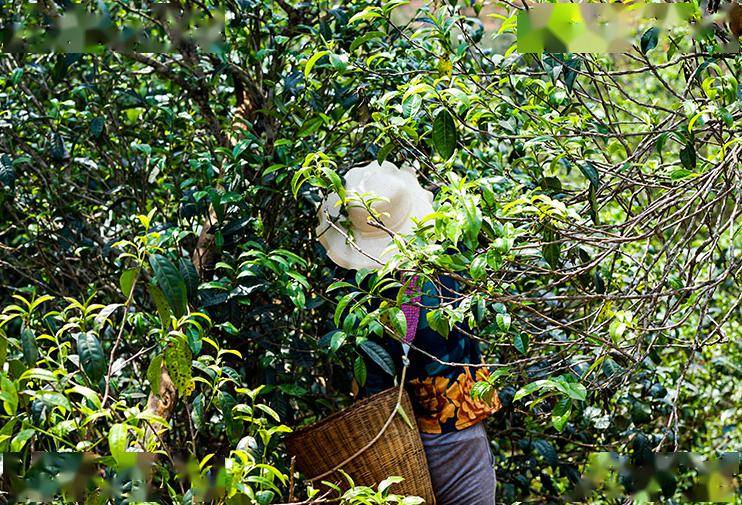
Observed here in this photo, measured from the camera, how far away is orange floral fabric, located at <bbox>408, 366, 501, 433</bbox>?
2986 millimetres

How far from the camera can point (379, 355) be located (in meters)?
2.76

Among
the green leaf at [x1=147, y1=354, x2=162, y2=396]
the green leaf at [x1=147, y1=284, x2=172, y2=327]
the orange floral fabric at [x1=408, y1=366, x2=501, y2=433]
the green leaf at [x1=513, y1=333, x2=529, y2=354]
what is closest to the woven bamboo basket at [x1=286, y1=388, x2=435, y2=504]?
the orange floral fabric at [x1=408, y1=366, x2=501, y2=433]

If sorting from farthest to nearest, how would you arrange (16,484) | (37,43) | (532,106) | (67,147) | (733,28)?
(67,147) < (37,43) < (532,106) < (733,28) < (16,484)

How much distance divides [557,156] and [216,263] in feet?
3.68

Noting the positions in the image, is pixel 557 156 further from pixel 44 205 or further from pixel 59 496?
pixel 44 205

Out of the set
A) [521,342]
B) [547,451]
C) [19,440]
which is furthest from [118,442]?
[547,451]

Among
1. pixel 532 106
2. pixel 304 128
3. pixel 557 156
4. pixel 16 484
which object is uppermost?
pixel 304 128

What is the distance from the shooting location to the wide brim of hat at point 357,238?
2938 millimetres

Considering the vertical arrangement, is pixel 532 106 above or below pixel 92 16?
below

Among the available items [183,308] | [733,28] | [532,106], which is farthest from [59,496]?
[733,28]

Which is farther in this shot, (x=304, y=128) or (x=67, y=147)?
(x=67, y=147)

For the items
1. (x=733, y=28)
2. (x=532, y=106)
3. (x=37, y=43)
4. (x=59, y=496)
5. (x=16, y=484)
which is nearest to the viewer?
(x=16, y=484)

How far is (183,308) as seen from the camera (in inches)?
83.7

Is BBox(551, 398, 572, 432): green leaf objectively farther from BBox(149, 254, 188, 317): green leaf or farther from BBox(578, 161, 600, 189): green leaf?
BBox(149, 254, 188, 317): green leaf
